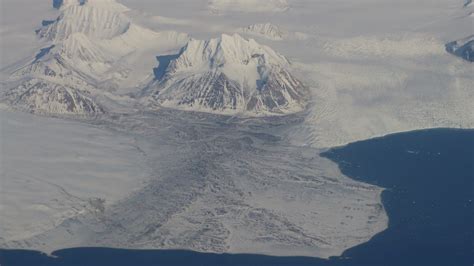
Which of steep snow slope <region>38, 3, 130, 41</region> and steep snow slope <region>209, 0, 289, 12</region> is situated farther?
steep snow slope <region>209, 0, 289, 12</region>

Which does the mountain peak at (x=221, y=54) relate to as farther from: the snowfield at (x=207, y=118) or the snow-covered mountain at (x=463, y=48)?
the snow-covered mountain at (x=463, y=48)

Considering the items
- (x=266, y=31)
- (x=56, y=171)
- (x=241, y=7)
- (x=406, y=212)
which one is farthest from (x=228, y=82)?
(x=241, y=7)

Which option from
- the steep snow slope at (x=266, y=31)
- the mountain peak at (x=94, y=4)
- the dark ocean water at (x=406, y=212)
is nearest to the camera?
the dark ocean water at (x=406, y=212)

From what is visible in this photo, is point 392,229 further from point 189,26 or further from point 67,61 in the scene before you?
point 189,26

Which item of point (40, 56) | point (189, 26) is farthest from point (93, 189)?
point (189, 26)

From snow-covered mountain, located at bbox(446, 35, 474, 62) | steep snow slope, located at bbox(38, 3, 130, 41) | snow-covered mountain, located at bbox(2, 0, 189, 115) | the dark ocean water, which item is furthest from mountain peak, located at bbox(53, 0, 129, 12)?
the dark ocean water

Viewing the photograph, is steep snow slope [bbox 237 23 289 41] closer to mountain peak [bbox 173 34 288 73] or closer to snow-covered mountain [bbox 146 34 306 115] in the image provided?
mountain peak [bbox 173 34 288 73]

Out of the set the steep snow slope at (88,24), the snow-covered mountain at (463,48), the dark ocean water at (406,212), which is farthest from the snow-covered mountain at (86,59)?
the snow-covered mountain at (463,48)
